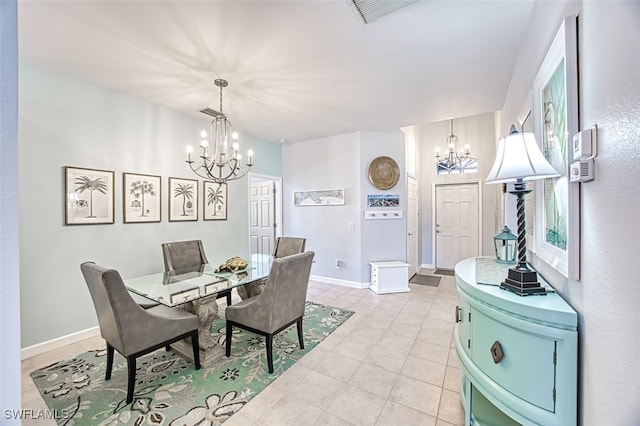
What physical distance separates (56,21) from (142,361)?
2776 millimetres

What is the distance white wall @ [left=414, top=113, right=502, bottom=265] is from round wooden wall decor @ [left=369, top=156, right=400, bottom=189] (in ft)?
6.07

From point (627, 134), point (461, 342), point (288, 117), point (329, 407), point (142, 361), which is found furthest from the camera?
point (288, 117)

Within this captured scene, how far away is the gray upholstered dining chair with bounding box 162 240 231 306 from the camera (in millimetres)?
3016

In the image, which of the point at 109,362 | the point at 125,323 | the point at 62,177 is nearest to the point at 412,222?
the point at 125,323

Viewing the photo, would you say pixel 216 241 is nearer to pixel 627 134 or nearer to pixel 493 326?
pixel 493 326

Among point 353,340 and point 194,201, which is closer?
point 353,340

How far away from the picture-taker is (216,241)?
4160 millimetres

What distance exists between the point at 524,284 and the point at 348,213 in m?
3.61

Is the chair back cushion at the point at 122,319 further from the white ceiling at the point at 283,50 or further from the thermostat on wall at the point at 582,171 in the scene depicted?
the thermostat on wall at the point at 582,171

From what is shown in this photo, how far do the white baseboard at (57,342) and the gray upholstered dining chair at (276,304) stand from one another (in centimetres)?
169

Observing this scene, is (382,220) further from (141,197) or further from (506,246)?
(141,197)

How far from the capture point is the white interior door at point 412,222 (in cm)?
498

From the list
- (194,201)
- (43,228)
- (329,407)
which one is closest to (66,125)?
(43,228)

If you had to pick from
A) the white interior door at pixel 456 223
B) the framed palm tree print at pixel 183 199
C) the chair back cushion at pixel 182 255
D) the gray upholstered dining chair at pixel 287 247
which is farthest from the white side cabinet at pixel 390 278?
the framed palm tree print at pixel 183 199
